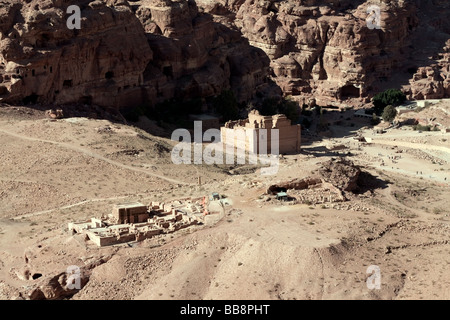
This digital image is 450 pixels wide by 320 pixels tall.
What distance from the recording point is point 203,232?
42.7 metres

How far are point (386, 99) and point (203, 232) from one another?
56.7 m

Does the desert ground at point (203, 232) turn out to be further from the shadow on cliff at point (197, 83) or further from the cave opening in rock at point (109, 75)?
the shadow on cliff at point (197, 83)

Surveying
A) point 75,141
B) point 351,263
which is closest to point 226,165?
point 75,141

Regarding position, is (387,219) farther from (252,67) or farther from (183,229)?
(252,67)

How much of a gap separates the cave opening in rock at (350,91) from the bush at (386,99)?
5.04 metres

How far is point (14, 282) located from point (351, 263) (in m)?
14.0

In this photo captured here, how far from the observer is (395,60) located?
10588 centimetres

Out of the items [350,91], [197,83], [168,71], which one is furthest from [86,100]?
[350,91]

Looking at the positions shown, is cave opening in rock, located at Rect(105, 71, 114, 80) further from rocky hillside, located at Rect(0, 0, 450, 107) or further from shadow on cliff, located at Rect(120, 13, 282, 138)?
shadow on cliff, located at Rect(120, 13, 282, 138)

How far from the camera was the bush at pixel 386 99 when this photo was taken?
95.8 meters

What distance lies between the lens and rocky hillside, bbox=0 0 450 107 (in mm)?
72750

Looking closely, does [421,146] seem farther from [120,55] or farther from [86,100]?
[86,100]

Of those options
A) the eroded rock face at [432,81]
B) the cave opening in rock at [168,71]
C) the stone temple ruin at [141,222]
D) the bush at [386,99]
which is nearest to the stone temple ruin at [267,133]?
the cave opening in rock at [168,71]

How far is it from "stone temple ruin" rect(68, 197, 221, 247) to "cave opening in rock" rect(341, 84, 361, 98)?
56.9 m
